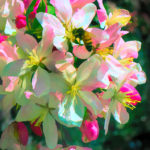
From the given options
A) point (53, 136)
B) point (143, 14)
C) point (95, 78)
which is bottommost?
point (143, 14)

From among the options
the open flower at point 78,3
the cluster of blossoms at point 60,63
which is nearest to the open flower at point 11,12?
the cluster of blossoms at point 60,63

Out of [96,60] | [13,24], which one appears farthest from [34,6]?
[96,60]

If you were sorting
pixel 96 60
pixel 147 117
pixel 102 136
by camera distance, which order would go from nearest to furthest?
1. pixel 96 60
2. pixel 102 136
3. pixel 147 117

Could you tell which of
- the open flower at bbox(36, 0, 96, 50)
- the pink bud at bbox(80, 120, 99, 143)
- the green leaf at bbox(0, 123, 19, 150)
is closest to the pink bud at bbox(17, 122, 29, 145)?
the green leaf at bbox(0, 123, 19, 150)

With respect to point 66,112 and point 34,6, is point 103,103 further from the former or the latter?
point 34,6

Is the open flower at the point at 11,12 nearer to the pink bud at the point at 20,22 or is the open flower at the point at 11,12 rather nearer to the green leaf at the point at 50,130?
the pink bud at the point at 20,22

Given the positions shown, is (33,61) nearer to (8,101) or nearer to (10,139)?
(8,101)

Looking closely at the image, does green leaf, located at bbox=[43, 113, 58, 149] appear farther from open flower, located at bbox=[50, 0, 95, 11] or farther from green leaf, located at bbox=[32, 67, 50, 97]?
open flower, located at bbox=[50, 0, 95, 11]
